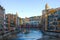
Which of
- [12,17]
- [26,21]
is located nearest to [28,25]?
[26,21]

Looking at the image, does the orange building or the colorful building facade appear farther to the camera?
the orange building

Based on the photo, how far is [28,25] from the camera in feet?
168

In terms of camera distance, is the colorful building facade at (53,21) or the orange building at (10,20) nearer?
the colorful building facade at (53,21)

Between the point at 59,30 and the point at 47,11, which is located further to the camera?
the point at 47,11

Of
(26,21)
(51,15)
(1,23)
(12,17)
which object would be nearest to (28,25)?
(26,21)

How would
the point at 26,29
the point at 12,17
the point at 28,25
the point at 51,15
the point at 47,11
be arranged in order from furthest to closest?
the point at 28,25
the point at 26,29
the point at 12,17
the point at 47,11
the point at 51,15

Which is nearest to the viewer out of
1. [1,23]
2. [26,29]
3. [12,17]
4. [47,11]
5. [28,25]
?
[1,23]

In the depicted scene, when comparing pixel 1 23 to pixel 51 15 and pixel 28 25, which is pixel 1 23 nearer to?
pixel 51 15

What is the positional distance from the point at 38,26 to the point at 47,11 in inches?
551

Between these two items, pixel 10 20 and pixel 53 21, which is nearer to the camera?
pixel 53 21

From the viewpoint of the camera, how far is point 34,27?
51.8m

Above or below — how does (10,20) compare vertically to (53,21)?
above

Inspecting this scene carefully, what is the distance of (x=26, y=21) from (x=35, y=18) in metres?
3.57

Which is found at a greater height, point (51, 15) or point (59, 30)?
point (51, 15)
